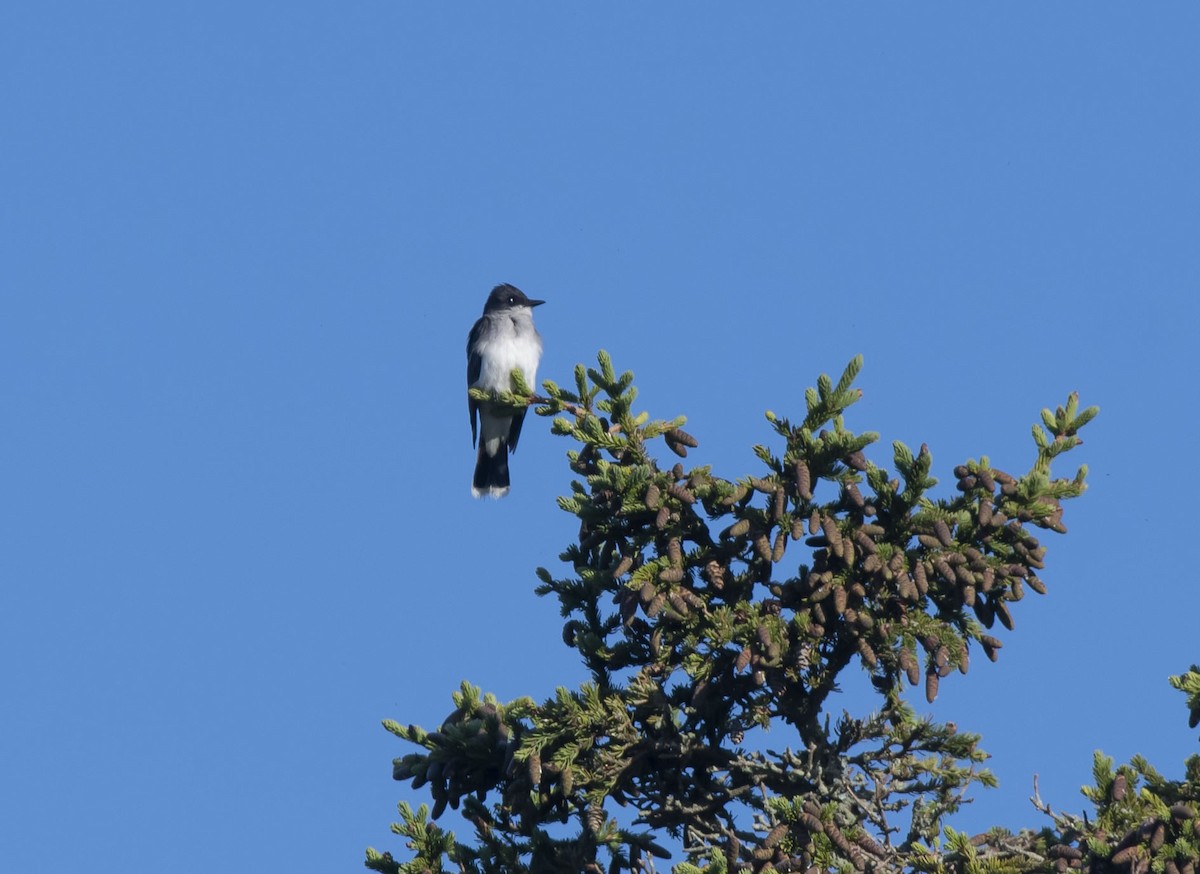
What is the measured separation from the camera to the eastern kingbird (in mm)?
15523

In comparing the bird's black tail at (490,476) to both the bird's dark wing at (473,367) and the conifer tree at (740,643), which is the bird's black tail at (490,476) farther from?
the conifer tree at (740,643)

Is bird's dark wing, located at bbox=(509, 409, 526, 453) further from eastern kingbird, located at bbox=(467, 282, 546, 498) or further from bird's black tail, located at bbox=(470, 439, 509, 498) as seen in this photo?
bird's black tail, located at bbox=(470, 439, 509, 498)

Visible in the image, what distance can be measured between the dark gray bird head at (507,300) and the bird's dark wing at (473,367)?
8.0 inches

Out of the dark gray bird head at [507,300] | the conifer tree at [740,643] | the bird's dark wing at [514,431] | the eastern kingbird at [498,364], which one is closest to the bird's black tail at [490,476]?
the eastern kingbird at [498,364]

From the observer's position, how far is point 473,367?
16.0 meters

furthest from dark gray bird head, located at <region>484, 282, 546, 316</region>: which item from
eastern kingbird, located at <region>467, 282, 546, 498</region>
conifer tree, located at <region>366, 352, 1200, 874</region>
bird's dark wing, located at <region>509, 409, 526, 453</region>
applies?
conifer tree, located at <region>366, 352, 1200, 874</region>

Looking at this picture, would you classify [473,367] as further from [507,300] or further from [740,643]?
[740,643]

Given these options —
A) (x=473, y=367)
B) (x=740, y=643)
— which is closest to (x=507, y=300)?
(x=473, y=367)

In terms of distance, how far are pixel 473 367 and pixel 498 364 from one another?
61 cm

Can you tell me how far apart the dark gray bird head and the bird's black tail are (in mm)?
1400

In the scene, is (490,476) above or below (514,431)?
below

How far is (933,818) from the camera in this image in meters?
7.00

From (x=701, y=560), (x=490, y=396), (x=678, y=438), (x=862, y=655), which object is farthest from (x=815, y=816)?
(x=490, y=396)

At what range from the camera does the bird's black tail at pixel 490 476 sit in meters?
15.5
